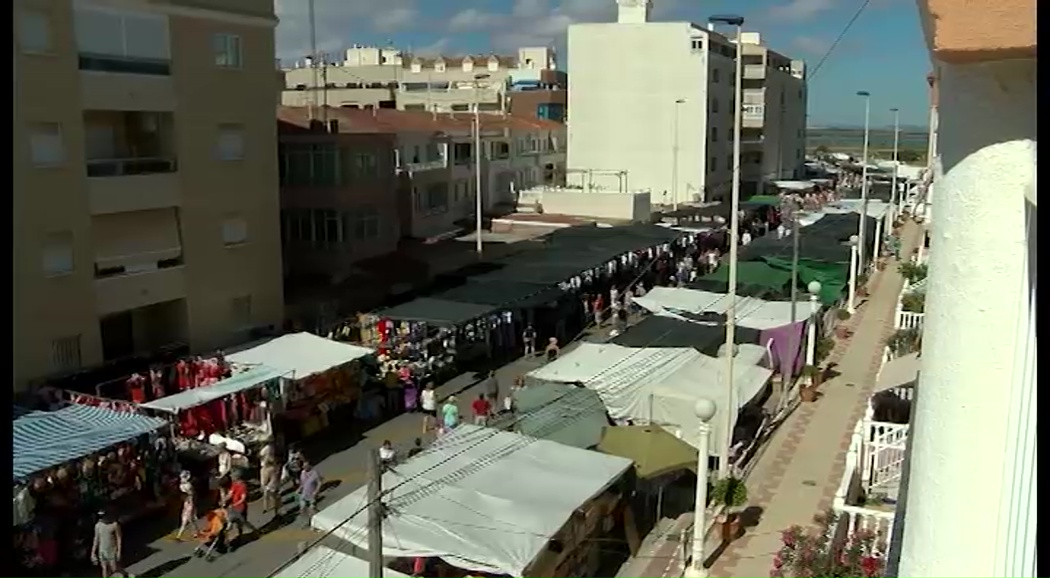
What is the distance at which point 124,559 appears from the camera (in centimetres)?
1347

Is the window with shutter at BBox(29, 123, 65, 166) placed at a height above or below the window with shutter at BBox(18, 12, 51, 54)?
below

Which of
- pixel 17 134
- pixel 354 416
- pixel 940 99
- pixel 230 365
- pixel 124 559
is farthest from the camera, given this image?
pixel 354 416

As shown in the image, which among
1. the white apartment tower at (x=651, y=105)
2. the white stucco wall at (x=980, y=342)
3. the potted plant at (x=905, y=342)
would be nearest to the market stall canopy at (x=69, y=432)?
the white stucco wall at (x=980, y=342)

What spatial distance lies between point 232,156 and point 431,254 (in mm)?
10189

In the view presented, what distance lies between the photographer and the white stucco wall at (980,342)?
207cm

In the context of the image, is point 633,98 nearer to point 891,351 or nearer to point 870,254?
point 870,254

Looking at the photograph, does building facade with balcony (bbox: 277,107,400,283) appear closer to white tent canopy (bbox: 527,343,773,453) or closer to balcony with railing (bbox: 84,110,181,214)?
balcony with railing (bbox: 84,110,181,214)

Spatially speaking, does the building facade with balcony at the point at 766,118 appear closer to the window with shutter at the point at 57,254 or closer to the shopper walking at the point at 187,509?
the window with shutter at the point at 57,254

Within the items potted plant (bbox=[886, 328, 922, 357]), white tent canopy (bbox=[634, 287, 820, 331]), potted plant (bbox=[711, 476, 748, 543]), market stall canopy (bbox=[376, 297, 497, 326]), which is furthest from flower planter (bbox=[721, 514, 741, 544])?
white tent canopy (bbox=[634, 287, 820, 331])

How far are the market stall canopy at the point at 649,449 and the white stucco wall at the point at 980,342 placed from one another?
1164 cm

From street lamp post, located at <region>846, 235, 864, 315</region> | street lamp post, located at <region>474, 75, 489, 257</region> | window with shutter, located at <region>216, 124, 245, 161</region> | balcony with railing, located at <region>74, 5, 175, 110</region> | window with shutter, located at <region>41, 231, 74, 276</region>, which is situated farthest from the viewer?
street lamp post, located at <region>474, 75, 489, 257</region>

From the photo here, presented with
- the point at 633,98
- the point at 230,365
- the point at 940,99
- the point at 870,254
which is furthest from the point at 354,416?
the point at 633,98

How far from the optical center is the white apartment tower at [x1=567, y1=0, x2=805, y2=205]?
5622 centimetres

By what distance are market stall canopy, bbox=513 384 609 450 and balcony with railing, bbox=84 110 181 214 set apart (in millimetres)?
8422
